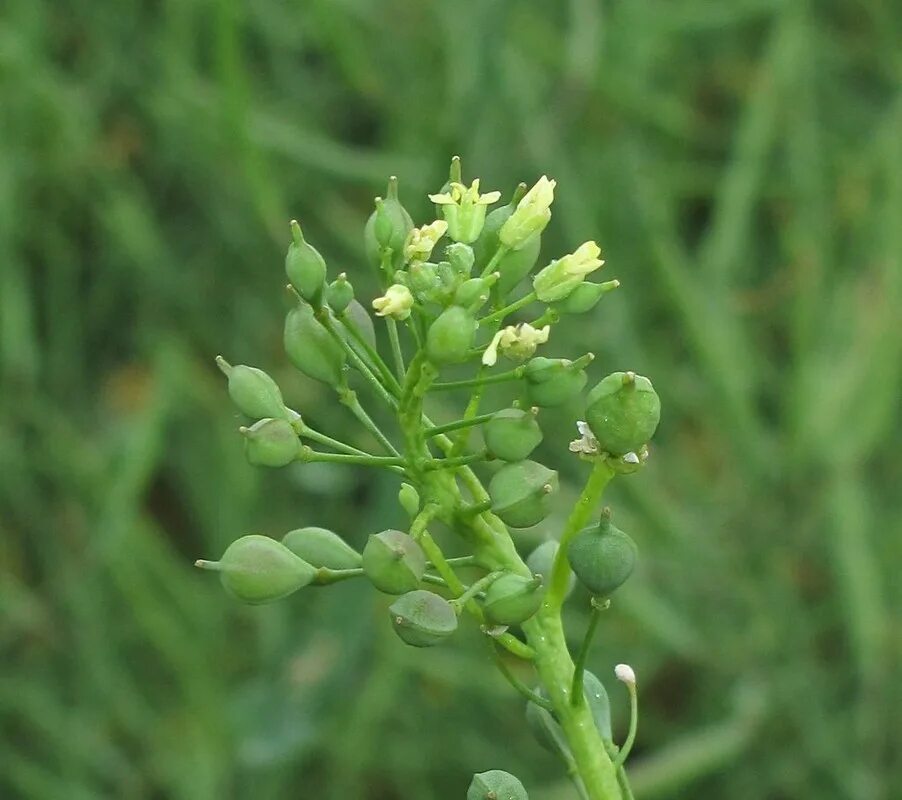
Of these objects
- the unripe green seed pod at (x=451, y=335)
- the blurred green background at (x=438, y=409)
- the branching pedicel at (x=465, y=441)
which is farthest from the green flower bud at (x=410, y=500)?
the blurred green background at (x=438, y=409)

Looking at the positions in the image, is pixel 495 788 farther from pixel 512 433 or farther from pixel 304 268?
pixel 304 268

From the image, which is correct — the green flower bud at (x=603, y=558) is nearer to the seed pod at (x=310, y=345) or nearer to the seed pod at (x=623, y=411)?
the seed pod at (x=623, y=411)

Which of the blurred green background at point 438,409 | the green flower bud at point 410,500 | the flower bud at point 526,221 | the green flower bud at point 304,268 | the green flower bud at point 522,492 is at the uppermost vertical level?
the flower bud at point 526,221

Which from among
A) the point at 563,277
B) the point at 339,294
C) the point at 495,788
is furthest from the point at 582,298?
the point at 495,788

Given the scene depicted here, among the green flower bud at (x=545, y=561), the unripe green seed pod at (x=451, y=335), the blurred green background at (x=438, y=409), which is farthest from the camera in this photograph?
the blurred green background at (x=438, y=409)

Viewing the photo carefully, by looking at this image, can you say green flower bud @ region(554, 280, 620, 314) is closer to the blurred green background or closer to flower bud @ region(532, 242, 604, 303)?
flower bud @ region(532, 242, 604, 303)

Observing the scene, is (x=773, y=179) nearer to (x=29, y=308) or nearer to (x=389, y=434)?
(x=389, y=434)

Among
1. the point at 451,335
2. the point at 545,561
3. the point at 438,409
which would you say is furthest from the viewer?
the point at 438,409
